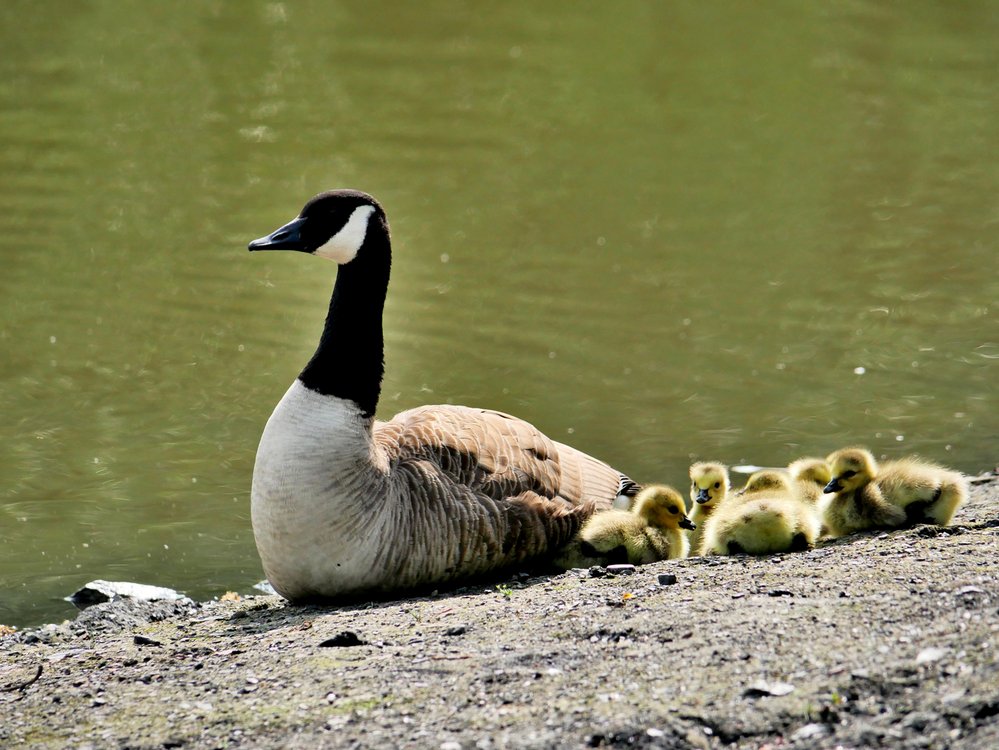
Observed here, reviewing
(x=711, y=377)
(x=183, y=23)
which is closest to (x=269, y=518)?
(x=711, y=377)

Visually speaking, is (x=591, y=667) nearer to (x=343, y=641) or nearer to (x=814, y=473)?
(x=343, y=641)

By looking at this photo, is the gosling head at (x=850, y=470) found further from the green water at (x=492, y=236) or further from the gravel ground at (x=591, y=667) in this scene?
the green water at (x=492, y=236)

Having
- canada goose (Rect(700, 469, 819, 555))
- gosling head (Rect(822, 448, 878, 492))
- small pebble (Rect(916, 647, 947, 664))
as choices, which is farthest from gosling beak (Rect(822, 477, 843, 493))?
small pebble (Rect(916, 647, 947, 664))

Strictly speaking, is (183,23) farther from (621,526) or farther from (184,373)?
(621,526)

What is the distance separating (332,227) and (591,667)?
3.16 meters

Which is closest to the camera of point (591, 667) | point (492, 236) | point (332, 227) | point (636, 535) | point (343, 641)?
point (591, 667)

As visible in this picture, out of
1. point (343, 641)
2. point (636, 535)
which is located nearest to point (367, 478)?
point (343, 641)

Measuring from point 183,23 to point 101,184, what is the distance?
8339 mm

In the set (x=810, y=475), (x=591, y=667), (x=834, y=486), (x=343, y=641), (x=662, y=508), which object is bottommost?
(x=343, y=641)

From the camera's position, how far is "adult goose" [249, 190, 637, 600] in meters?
7.52

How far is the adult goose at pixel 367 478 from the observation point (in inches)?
296

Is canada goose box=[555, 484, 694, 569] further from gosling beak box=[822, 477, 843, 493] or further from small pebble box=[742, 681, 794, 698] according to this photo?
small pebble box=[742, 681, 794, 698]

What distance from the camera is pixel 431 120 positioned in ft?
69.8

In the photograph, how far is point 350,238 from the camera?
26.2 ft
